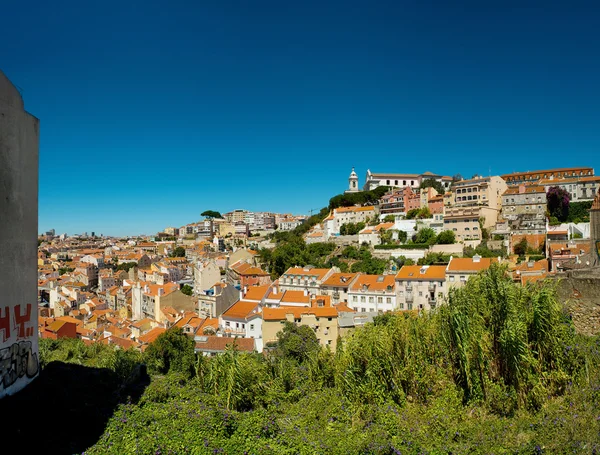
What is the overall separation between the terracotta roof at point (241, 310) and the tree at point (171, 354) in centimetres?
A: 944

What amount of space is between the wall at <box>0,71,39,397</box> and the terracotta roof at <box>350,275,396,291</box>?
106 feet

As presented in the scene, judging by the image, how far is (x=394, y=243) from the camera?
54.4 m

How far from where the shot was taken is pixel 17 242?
714 centimetres

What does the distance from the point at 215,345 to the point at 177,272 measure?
140 ft

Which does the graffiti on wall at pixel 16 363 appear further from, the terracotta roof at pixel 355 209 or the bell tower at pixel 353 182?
the bell tower at pixel 353 182

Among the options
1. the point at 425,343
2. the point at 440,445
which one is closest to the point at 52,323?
the point at 425,343

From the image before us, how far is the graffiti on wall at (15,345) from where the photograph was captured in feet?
22.2

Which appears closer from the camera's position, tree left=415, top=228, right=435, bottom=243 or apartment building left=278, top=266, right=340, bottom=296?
apartment building left=278, top=266, right=340, bottom=296

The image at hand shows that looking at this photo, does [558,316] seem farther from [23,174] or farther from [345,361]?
[23,174]

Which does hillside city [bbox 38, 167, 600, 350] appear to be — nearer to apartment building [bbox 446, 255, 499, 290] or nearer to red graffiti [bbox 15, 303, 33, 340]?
apartment building [bbox 446, 255, 499, 290]

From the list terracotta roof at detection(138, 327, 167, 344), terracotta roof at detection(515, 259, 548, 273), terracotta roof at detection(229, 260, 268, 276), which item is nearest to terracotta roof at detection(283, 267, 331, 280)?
terracotta roof at detection(229, 260, 268, 276)

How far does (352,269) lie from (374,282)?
1013 cm

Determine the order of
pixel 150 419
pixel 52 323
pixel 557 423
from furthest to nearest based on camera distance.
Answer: pixel 52 323 < pixel 150 419 < pixel 557 423

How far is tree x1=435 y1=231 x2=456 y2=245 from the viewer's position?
49656mm
